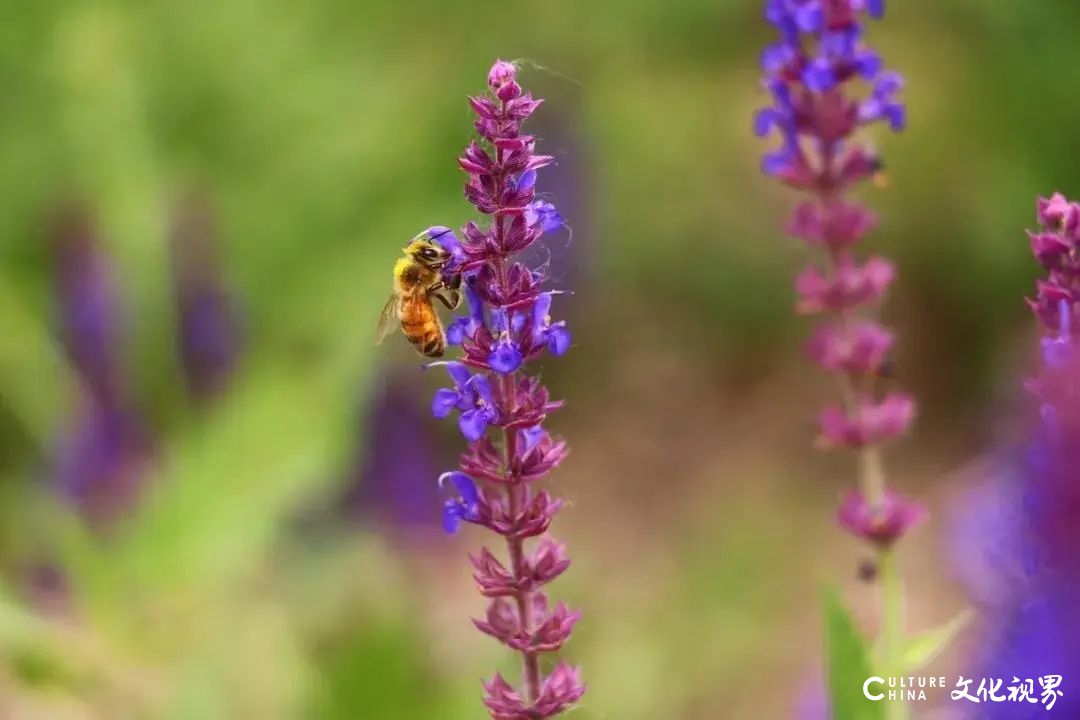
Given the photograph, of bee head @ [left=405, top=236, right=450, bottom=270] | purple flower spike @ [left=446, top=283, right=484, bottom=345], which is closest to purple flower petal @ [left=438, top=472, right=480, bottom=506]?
purple flower spike @ [left=446, top=283, right=484, bottom=345]

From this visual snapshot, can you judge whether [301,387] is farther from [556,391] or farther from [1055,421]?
[1055,421]

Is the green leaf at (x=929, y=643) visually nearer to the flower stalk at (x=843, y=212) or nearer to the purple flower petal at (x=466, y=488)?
the flower stalk at (x=843, y=212)

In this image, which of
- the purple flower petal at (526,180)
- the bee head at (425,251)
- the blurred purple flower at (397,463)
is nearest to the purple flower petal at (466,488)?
the purple flower petal at (526,180)

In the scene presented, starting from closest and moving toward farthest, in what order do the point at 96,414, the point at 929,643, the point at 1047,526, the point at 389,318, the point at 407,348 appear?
1. the point at 1047,526
2. the point at 929,643
3. the point at 389,318
4. the point at 96,414
5. the point at 407,348

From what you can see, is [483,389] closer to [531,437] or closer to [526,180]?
[531,437]

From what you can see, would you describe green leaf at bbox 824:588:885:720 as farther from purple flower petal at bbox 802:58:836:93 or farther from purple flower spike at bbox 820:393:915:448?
purple flower petal at bbox 802:58:836:93

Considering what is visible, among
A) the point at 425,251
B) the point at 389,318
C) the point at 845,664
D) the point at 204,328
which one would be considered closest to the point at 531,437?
the point at 845,664
